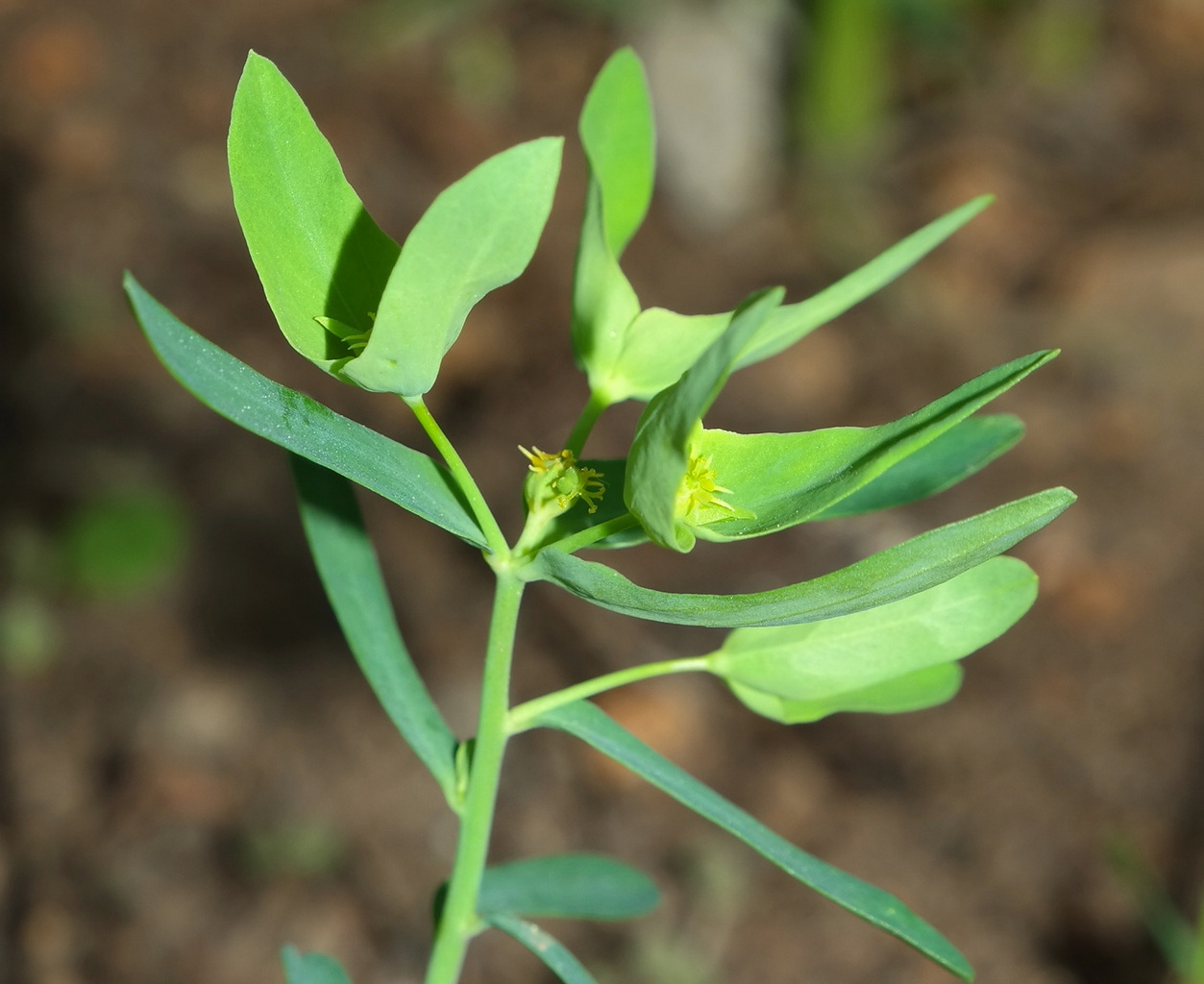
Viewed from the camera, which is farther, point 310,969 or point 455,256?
point 310,969

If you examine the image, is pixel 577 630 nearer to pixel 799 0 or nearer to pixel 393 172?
pixel 393 172

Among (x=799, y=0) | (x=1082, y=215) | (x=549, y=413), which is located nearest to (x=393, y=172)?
(x=549, y=413)

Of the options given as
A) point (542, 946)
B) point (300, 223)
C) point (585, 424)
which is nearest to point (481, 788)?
point (542, 946)

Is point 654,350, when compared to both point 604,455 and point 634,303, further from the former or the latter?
point 604,455

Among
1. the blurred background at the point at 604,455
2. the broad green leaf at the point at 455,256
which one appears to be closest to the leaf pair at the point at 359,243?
the broad green leaf at the point at 455,256

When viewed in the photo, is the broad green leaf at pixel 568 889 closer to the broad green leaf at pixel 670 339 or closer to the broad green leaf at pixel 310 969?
the broad green leaf at pixel 310 969
